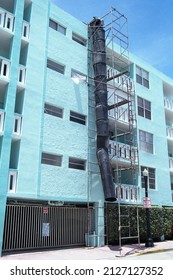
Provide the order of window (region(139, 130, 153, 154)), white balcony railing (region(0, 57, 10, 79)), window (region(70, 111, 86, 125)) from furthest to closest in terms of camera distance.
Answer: window (region(139, 130, 153, 154))
window (region(70, 111, 86, 125))
white balcony railing (region(0, 57, 10, 79))

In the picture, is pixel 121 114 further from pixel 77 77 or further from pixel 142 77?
pixel 142 77

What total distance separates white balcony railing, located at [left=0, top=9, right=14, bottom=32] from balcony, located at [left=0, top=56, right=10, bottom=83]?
7.13 ft

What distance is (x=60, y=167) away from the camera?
17.4 meters

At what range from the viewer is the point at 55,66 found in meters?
19.1

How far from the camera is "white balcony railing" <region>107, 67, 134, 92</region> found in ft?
73.0

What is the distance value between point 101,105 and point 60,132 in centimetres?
356

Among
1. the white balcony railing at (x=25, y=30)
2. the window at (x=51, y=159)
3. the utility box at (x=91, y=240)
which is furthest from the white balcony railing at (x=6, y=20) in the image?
the utility box at (x=91, y=240)

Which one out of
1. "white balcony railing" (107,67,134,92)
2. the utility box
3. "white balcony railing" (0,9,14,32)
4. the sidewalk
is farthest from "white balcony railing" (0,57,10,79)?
the utility box

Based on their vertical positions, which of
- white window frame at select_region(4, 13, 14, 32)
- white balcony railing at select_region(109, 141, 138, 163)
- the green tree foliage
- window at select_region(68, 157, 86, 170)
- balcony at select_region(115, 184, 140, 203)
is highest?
white window frame at select_region(4, 13, 14, 32)

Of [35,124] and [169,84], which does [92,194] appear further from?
[169,84]

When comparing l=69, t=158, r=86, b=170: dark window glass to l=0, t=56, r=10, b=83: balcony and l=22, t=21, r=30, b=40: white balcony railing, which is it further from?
l=22, t=21, r=30, b=40: white balcony railing

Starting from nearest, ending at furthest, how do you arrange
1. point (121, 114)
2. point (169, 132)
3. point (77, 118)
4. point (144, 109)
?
1. point (77, 118)
2. point (121, 114)
3. point (144, 109)
4. point (169, 132)

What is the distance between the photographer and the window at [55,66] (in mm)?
18797

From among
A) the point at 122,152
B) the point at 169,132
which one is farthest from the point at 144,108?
the point at 122,152
